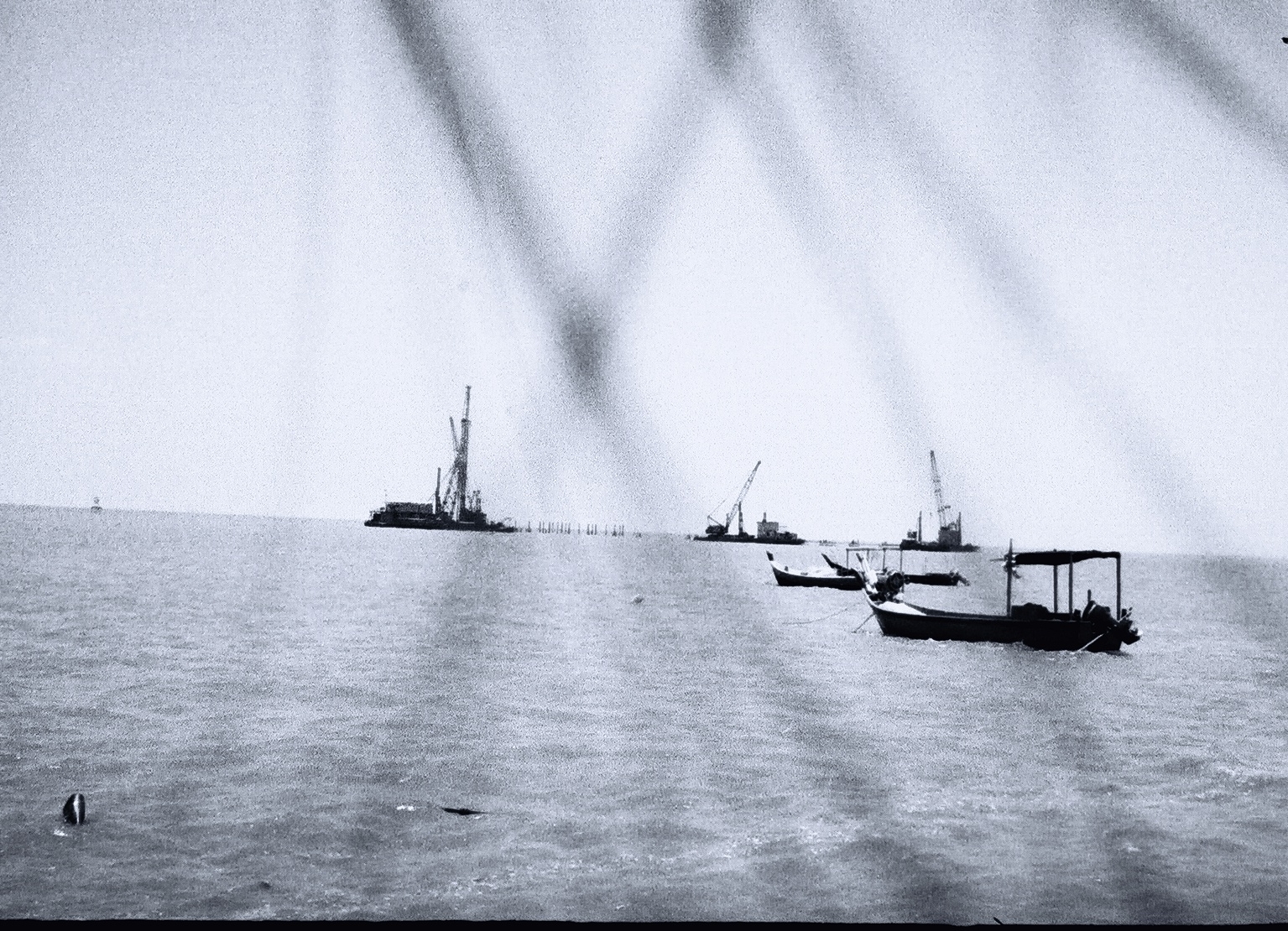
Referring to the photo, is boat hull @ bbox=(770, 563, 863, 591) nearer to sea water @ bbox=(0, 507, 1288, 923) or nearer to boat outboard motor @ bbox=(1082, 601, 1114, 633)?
boat outboard motor @ bbox=(1082, 601, 1114, 633)

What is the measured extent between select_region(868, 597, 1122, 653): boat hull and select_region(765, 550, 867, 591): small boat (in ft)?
111

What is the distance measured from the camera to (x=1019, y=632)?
122 feet

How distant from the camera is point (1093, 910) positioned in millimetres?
10797

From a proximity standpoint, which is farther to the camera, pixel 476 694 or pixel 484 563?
pixel 484 563

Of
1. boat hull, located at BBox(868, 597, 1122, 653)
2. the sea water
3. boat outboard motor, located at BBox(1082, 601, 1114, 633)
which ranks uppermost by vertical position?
boat outboard motor, located at BBox(1082, 601, 1114, 633)

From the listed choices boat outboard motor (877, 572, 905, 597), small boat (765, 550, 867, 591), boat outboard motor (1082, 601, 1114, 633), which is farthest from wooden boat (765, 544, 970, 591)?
boat outboard motor (1082, 601, 1114, 633)

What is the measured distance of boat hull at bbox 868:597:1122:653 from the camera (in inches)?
1443

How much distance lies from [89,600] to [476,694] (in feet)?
104

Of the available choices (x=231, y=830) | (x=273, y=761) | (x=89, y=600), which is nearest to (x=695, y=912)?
(x=231, y=830)

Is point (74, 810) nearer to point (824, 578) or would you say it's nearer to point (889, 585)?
point (889, 585)

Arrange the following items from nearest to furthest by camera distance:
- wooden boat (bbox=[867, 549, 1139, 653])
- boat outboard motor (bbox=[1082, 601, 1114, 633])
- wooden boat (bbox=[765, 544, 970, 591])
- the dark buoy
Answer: the dark buoy, wooden boat (bbox=[867, 549, 1139, 653]), boat outboard motor (bbox=[1082, 601, 1114, 633]), wooden boat (bbox=[765, 544, 970, 591])

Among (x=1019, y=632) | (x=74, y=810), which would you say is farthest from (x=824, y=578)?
(x=74, y=810)

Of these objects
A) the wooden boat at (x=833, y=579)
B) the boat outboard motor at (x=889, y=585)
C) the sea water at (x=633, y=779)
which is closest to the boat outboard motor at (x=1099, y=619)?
the sea water at (x=633, y=779)

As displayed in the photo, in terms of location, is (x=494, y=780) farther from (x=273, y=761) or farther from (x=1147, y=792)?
(x=1147, y=792)
